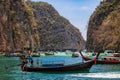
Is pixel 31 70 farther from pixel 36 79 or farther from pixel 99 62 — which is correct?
pixel 99 62

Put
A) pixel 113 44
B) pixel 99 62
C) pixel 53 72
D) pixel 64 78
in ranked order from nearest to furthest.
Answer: pixel 64 78 → pixel 53 72 → pixel 99 62 → pixel 113 44

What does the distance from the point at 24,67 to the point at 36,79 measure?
560 inches

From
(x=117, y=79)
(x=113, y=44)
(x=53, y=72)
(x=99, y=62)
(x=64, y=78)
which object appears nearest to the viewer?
(x=117, y=79)

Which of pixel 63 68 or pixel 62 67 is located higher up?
pixel 62 67

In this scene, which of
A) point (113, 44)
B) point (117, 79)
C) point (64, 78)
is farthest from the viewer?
point (113, 44)

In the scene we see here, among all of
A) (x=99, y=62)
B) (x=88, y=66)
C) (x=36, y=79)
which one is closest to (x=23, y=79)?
(x=36, y=79)

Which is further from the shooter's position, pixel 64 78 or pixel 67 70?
pixel 67 70

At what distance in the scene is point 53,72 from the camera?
6831 cm

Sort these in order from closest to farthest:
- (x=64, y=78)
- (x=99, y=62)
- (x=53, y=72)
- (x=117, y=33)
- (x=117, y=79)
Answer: (x=117, y=79)
(x=64, y=78)
(x=53, y=72)
(x=99, y=62)
(x=117, y=33)

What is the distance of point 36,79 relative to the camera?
5609 cm

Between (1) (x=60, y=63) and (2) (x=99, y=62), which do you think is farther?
(2) (x=99, y=62)

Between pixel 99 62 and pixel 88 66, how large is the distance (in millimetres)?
27595

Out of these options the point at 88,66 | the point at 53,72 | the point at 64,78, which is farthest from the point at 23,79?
the point at 88,66

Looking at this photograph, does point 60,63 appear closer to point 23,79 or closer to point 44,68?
point 44,68
